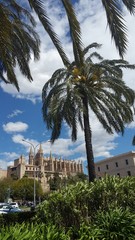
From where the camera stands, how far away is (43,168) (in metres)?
129

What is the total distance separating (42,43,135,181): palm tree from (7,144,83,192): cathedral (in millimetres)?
86034

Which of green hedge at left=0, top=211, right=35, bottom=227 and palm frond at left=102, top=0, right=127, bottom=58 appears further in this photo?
green hedge at left=0, top=211, right=35, bottom=227

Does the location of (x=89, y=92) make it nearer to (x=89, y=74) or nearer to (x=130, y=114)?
(x=89, y=74)

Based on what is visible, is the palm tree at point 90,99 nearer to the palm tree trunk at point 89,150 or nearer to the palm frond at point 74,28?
the palm tree trunk at point 89,150

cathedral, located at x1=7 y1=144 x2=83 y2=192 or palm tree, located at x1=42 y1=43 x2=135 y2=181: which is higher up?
cathedral, located at x1=7 y1=144 x2=83 y2=192

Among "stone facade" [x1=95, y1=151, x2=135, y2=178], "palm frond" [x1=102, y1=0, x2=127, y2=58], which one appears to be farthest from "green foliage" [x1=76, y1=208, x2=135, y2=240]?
"stone facade" [x1=95, y1=151, x2=135, y2=178]

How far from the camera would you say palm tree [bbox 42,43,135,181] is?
16.3 m

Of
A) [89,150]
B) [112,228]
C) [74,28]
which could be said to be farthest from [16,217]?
[74,28]

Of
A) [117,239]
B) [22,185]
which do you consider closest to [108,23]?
[117,239]

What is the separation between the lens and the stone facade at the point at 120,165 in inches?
2571

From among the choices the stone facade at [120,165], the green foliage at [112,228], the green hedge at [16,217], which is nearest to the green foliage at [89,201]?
the green foliage at [112,228]

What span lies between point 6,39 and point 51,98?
34.5 feet

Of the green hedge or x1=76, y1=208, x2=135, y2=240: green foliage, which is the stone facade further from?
x1=76, y1=208, x2=135, y2=240: green foliage

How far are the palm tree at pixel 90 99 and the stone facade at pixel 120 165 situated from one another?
48.0m
